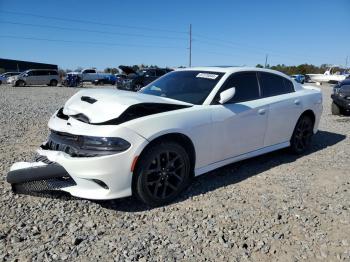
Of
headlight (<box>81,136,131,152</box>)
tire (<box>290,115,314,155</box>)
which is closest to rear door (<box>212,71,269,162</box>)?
tire (<box>290,115,314,155</box>)

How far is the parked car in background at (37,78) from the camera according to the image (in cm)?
3144

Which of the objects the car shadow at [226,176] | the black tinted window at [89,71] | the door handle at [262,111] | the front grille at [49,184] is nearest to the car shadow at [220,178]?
the car shadow at [226,176]

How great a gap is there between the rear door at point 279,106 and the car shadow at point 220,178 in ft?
1.19

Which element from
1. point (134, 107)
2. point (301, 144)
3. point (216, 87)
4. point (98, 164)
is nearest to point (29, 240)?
point (98, 164)

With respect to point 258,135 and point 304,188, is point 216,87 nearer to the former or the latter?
point 258,135

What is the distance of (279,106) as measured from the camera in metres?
5.17

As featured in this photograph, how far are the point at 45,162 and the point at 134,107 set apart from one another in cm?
109

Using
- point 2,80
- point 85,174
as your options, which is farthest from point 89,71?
point 85,174

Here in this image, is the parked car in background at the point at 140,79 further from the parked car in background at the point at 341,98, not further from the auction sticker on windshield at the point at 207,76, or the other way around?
the auction sticker on windshield at the point at 207,76

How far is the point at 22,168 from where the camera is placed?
373 centimetres

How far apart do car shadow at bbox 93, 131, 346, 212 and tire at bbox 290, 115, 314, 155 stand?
13 centimetres

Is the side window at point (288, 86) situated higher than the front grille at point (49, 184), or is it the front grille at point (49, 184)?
the side window at point (288, 86)

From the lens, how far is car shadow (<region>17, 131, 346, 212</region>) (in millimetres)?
3748

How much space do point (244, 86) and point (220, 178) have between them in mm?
1312
